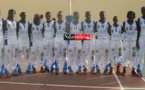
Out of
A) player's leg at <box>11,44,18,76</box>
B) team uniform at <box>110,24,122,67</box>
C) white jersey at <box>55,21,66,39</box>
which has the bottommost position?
player's leg at <box>11,44,18,76</box>

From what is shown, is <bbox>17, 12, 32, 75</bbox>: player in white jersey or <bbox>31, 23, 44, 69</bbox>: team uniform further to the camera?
<bbox>31, 23, 44, 69</bbox>: team uniform

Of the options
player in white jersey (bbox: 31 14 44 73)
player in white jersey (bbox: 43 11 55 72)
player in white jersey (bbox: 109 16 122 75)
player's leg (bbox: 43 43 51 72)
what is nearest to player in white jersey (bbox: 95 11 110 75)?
player in white jersey (bbox: 109 16 122 75)

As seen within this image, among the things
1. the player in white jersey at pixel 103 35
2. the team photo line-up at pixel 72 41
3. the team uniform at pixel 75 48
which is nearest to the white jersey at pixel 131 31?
the team photo line-up at pixel 72 41

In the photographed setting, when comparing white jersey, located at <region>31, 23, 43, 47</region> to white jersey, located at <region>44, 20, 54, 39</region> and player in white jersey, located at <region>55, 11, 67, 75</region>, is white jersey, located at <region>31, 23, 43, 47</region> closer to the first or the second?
white jersey, located at <region>44, 20, 54, 39</region>

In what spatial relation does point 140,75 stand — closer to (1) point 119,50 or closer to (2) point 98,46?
(1) point 119,50

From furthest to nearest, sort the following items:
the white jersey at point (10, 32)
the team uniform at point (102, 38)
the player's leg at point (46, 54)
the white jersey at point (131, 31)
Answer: the player's leg at point (46, 54) → the team uniform at point (102, 38) → the white jersey at point (131, 31) → the white jersey at point (10, 32)

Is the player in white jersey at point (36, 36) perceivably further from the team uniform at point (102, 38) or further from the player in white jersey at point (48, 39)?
the team uniform at point (102, 38)

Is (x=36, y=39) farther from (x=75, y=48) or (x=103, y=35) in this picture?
(x=103, y=35)

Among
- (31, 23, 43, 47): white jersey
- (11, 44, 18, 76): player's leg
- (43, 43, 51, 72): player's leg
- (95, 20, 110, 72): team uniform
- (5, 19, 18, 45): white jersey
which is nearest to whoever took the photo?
(5, 19, 18, 45): white jersey

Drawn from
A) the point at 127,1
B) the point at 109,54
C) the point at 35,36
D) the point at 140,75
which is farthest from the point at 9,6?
the point at 140,75

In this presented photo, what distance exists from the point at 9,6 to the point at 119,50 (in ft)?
32.2

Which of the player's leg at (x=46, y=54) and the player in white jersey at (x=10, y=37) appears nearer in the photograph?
the player in white jersey at (x=10, y=37)

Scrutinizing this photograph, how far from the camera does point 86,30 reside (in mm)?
5730

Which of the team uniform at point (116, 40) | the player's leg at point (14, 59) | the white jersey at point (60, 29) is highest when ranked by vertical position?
the white jersey at point (60, 29)
